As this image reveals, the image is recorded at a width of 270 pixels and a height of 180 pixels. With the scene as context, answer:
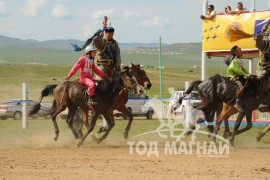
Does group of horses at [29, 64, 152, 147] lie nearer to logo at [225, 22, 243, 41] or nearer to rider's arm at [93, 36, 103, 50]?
rider's arm at [93, 36, 103, 50]

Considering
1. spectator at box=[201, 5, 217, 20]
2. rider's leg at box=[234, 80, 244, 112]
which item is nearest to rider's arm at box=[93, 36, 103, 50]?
rider's leg at box=[234, 80, 244, 112]

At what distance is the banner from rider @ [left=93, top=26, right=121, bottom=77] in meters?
5.01

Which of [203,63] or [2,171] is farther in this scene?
[203,63]

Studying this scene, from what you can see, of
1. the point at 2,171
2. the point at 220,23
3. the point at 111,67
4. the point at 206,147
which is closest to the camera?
the point at 2,171

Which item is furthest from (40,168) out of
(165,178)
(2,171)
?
(165,178)

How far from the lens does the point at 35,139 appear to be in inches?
740

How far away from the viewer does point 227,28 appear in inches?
848

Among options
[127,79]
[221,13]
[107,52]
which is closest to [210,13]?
[221,13]

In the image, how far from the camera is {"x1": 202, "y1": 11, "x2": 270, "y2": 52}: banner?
20.9 m

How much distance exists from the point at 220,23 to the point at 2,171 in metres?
12.2

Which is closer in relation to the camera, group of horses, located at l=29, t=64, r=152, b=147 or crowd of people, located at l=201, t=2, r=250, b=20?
group of horses, located at l=29, t=64, r=152, b=147

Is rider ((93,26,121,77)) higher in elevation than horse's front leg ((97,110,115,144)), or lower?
higher

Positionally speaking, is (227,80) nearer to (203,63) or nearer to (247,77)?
(247,77)

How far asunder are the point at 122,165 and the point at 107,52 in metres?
6.14
